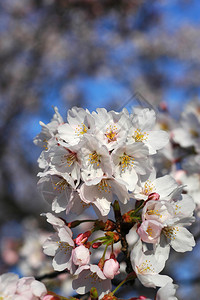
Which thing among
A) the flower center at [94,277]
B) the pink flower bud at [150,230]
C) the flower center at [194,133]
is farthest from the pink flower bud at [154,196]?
the flower center at [194,133]

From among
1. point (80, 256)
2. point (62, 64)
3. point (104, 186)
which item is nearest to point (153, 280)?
point (80, 256)

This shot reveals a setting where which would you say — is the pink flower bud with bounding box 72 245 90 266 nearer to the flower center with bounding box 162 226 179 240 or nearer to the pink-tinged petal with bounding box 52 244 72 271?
the pink-tinged petal with bounding box 52 244 72 271

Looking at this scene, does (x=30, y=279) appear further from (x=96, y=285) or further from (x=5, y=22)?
(x=5, y=22)

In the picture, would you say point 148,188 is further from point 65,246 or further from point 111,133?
point 65,246

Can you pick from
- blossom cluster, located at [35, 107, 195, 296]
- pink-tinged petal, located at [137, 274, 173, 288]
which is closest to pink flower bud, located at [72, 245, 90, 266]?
blossom cluster, located at [35, 107, 195, 296]

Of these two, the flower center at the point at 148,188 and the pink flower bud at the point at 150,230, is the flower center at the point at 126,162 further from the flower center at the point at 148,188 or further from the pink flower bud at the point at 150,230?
the pink flower bud at the point at 150,230

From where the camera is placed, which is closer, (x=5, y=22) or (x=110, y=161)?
(x=110, y=161)

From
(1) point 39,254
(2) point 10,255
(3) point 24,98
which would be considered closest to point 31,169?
(3) point 24,98
